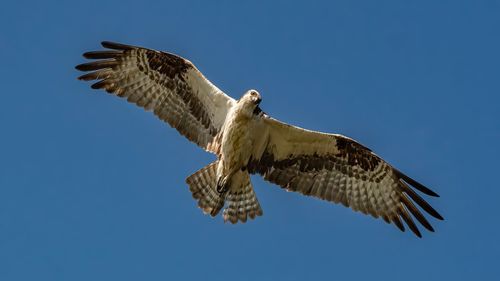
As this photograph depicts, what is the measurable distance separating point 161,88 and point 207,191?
1.69 metres

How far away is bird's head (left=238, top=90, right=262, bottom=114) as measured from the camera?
1137 cm

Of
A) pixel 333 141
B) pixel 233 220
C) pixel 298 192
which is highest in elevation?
pixel 333 141

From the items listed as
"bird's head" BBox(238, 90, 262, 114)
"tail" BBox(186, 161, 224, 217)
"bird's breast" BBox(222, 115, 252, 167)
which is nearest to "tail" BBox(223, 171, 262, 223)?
"tail" BBox(186, 161, 224, 217)

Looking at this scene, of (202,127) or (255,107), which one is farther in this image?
(202,127)

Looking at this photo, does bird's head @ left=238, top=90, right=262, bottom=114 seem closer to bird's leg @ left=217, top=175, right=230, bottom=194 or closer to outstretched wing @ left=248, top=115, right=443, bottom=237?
outstretched wing @ left=248, top=115, right=443, bottom=237

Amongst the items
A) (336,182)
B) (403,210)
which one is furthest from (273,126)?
(403,210)

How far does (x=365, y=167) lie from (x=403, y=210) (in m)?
0.87

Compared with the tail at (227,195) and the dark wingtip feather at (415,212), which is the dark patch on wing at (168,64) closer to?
the tail at (227,195)

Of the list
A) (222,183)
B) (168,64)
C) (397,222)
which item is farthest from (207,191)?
(397,222)

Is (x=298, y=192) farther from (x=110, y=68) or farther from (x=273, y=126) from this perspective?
(x=110, y=68)

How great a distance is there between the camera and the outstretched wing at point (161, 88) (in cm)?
1219

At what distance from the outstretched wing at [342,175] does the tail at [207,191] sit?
61 centimetres

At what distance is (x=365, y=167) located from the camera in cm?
1264

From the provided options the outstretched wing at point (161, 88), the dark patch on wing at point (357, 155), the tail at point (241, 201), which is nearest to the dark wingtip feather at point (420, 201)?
the dark patch on wing at point (357, 155)
